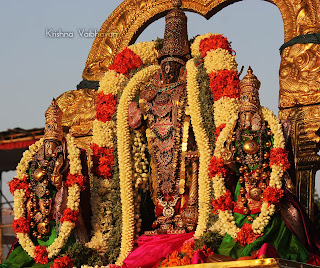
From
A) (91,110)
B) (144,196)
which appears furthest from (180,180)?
(91,110)

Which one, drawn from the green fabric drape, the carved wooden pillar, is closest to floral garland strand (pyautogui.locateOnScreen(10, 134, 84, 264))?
the green fabric drape

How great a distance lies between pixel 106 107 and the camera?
11688 mm

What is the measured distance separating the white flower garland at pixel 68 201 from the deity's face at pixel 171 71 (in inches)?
66.5

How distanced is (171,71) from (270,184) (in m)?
2.73

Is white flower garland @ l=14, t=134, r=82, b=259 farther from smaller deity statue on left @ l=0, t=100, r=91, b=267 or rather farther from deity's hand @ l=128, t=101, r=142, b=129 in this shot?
deity's hand @ l=128, t=101, r=142, b=129

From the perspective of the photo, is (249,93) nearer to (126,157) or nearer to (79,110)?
(126,157)

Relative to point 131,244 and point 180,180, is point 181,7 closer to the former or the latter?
point 180,180

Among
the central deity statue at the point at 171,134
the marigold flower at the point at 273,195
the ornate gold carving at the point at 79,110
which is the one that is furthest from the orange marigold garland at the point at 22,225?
the marigold flower at the point at 273,195

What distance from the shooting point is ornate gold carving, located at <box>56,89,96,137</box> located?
1309 centimetres

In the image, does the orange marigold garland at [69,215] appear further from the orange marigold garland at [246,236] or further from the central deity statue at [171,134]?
the orange marigold garland at [246,236]

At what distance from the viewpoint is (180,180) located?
11.0 meters

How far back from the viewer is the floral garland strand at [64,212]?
1066cm

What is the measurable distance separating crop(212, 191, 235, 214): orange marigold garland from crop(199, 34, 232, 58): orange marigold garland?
7.54 ft

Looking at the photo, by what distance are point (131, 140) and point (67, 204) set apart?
146cm
